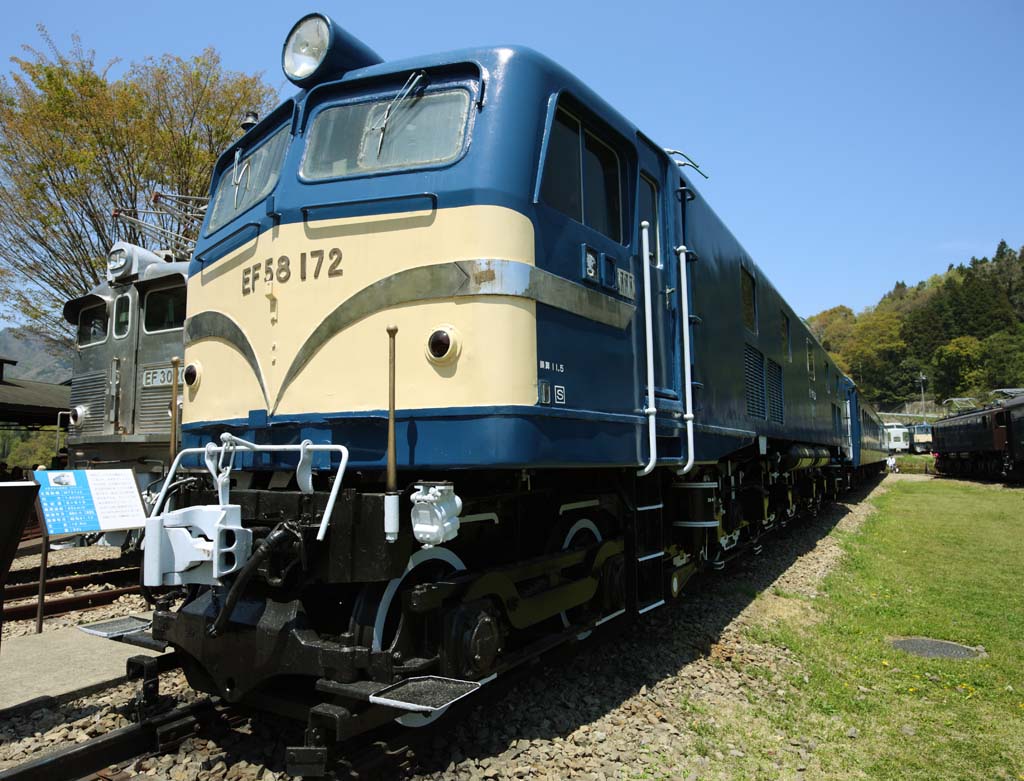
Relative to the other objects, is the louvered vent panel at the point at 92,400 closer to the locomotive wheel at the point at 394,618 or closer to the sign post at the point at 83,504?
the sign post at the point at 83,504

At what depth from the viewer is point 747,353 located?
8203 millimetres

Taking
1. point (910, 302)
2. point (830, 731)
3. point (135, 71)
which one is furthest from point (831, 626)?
point (910, 302)

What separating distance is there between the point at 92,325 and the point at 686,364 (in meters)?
11.0

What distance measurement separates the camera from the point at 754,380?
8.47 m

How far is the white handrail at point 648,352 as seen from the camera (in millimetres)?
4836

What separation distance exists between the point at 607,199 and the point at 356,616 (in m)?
3.10

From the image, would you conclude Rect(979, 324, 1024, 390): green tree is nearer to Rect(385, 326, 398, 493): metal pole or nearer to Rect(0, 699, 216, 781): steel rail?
Rect(385, 326, 398, 493): metal pole

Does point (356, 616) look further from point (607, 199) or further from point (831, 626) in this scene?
point (831, 626)

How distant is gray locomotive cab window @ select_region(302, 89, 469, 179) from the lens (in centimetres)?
407

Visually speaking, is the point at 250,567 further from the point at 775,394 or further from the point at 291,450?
the point at 775,394

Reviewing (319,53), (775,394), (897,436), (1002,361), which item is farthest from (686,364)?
(1002,361)

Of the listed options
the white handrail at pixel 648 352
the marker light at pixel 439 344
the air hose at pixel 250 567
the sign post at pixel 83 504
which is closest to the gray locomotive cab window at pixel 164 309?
the sign post at pixel 83 504

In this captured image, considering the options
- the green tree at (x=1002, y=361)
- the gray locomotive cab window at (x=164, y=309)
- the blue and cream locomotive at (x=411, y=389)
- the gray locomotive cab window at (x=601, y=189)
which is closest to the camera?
the blue and cream locomotive at (x=411, y=389)

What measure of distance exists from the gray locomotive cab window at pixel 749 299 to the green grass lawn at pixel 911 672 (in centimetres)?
323
